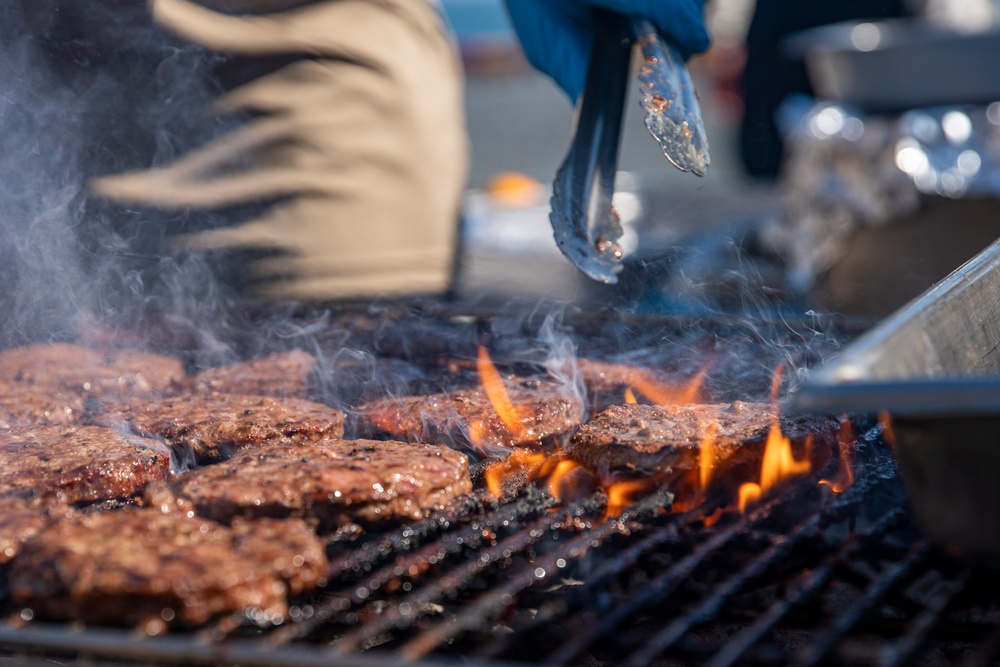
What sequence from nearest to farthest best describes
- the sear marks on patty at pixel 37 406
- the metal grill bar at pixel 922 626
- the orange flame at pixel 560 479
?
1. the metal grill bar at pixel 922 626
2. the orange flame at pixel 560 479
3. the sear marks on patty at pixel 37 406

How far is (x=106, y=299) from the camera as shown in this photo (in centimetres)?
337

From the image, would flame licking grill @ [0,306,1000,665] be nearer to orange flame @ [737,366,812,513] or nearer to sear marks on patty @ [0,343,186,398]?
orange flame @ [737,366,812,513]

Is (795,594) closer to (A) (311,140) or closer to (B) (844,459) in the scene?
(B) (844,459)

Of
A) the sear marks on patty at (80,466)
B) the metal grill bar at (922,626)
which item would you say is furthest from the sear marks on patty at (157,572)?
the metal grill bar at (922,626)

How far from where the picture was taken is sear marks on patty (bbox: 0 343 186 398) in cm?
274

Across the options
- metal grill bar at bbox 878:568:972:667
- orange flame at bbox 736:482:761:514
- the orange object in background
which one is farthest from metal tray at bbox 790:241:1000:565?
the orange object in background

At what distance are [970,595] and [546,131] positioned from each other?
16.5m

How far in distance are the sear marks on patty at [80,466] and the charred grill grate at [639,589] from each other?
1.25 ft

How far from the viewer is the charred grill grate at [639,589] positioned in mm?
1521

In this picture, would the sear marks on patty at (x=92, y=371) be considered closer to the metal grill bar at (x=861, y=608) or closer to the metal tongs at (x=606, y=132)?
the metal tongs at (x=606, y=132)

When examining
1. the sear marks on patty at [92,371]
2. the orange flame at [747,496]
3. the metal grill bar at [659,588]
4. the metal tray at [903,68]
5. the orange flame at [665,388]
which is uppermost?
the metal tray at [903,68]

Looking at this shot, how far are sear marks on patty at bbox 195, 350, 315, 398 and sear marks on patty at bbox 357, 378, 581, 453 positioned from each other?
27 cm

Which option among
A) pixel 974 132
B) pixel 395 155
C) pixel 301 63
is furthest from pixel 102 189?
pixel 974 132

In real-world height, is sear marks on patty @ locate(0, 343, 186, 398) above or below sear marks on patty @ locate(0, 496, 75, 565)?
below
